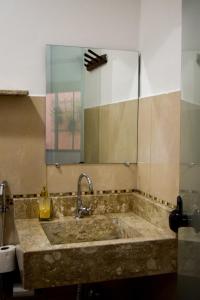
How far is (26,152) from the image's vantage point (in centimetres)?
198

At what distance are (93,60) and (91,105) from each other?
260 mm

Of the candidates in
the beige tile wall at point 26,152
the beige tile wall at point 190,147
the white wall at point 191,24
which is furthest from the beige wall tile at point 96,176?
the white wall at point 191,24

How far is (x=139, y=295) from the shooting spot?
7.03 ft

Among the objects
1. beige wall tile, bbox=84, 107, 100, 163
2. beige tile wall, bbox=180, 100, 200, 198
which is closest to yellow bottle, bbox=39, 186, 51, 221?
beige wall tile, bbox=84, 107, 100, 163

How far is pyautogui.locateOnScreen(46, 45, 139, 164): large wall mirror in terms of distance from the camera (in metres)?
2.03

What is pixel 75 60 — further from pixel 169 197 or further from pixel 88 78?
pixel 169 197

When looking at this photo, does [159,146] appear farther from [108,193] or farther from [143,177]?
[108,193]

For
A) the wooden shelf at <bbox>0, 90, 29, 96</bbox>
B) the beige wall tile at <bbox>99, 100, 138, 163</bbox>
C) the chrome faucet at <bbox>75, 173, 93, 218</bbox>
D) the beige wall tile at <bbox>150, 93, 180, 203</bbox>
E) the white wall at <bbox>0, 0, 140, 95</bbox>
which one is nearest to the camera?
the beige wall tile at <bbox>150, 93, 180, 203</bbox>

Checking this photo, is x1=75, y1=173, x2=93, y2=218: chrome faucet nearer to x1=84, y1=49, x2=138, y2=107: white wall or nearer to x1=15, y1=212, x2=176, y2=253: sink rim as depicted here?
x1=15, y1=212, x2=176, y2=253: sink rim

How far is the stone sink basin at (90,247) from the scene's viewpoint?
1481 mm

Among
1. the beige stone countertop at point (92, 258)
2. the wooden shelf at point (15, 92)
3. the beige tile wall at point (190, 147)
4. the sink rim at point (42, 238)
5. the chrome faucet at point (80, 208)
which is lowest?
the beige stone countertop at point (92, 258)

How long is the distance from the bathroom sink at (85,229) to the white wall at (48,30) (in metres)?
0.73

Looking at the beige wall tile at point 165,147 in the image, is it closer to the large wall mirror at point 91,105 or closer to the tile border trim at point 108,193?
the tile border trim at point 108,193

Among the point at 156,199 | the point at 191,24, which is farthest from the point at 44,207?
the point at 191,24
